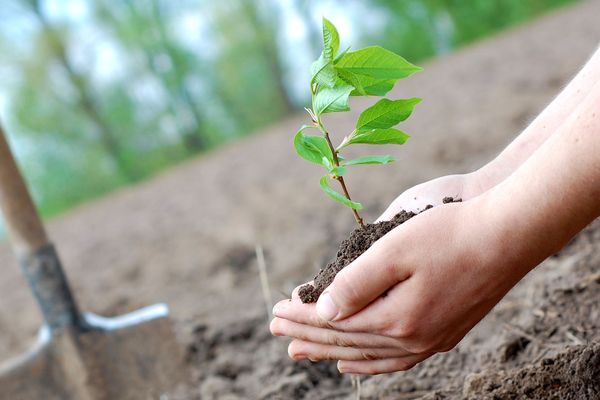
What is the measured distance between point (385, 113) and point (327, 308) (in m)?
0.29

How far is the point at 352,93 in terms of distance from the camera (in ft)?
3.15

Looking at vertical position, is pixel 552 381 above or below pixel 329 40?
below

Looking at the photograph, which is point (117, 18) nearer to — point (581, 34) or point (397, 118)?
point (581, 34)

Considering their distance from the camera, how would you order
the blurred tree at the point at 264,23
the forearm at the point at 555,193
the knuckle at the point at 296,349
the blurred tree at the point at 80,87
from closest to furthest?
the forearm at the point at 555,193, the knuckle at the point at 296,349, the blurred tree at the point at 80,87, the blurred tree at the point at 264,23

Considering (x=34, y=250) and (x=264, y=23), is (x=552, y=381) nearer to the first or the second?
(x=34, y=250)

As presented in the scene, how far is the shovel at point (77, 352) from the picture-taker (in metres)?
1.88

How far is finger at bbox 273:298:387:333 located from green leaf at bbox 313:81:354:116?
0.26m

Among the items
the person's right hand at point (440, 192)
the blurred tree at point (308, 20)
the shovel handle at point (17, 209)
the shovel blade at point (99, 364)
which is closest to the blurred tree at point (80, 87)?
the blurred tree at point (308, 20)

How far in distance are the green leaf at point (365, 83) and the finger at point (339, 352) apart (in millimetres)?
340

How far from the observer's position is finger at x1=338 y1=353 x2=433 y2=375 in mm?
897

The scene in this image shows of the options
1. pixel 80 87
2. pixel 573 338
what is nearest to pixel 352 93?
pixel 573 338

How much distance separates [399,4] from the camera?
6.96m

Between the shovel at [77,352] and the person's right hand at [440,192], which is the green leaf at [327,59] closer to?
the person's right hand at [440,192]

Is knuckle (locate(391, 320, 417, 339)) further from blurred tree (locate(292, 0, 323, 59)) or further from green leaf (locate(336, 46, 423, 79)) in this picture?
blurred tree (locate(292, 0, 323, 59))
